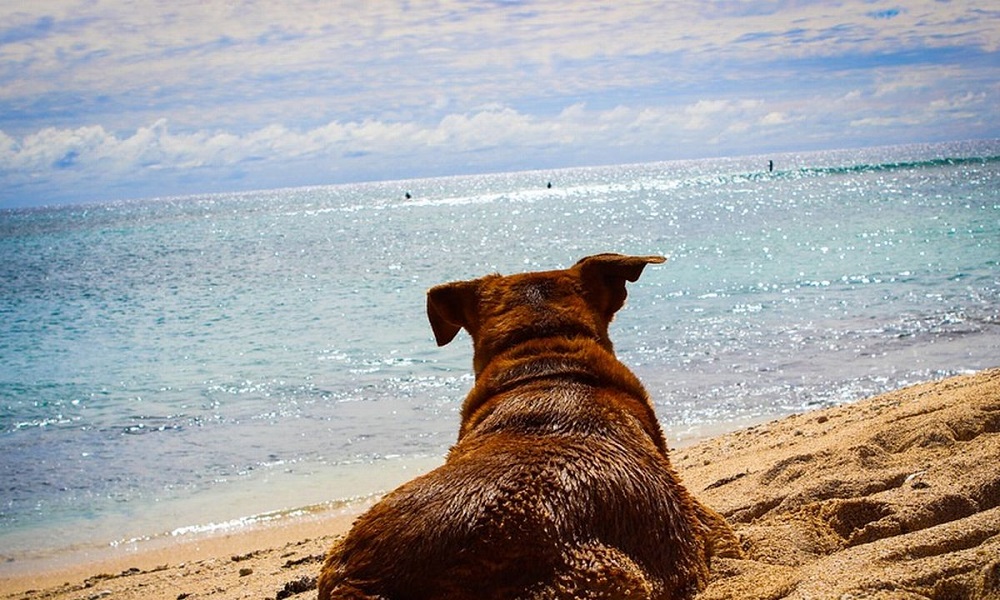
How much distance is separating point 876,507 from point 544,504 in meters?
1.78

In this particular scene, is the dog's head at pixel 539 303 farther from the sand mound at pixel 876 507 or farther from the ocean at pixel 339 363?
the ocean at pixel 339 363

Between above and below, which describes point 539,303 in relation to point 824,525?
above

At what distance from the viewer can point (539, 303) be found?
405 cm

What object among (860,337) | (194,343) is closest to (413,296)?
(194,343)

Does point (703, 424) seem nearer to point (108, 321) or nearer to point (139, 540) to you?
point (139, 540)

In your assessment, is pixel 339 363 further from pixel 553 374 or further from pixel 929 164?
pixel 929 164

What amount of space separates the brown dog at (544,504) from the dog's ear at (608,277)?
21 cm

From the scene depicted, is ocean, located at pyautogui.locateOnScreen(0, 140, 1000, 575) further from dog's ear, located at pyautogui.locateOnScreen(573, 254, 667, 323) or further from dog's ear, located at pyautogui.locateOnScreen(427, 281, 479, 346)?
dog's ear, located at pyautogui.locateOnScreen(573, 254, 667, 323)

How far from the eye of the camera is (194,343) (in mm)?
18922

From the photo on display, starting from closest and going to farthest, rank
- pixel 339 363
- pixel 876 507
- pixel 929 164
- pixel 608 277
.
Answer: pixel 876 507 < pixel 608 277 < pixel 339 363 < pixel 929 164

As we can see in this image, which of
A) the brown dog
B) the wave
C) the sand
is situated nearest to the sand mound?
the sand

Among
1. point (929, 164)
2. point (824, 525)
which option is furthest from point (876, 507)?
point (929, 164)

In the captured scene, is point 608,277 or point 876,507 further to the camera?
point 608,277

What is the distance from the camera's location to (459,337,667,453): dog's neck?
3.66 m
